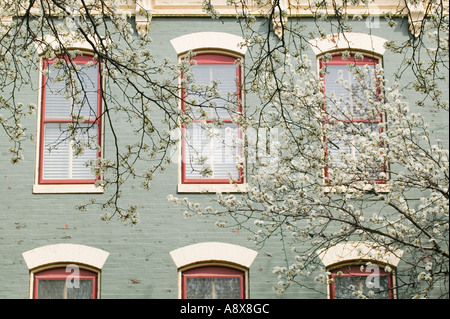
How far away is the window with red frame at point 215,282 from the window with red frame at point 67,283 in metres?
1.47

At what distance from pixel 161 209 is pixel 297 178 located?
7.38 ft

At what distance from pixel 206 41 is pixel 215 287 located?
4.07m

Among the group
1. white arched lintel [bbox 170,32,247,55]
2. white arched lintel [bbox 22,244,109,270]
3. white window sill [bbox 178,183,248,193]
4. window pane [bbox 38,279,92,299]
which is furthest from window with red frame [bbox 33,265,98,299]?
white arched lintel [bbox 170,32,247,55]

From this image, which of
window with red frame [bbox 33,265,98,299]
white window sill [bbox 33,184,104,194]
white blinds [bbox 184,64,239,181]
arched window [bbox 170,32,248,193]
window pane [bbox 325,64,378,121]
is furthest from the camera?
white blinds [bbox 184,64,239,181]

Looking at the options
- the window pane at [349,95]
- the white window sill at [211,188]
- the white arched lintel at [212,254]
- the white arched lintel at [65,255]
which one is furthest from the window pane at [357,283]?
the white arched lintel at [65,255]

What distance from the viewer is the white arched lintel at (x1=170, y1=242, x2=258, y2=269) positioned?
1065 cm

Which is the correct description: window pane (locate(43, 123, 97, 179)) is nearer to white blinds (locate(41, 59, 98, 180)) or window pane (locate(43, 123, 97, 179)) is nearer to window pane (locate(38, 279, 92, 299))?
white blinds (locate(41, 59, 98, 180))

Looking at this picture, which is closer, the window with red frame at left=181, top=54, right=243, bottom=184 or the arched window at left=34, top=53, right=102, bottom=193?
Result: the arched window at left=34, top=53, right=102, bottom=193

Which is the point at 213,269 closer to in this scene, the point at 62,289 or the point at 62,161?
the point at 62,289

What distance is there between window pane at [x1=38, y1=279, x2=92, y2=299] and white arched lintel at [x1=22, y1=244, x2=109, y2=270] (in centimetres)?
32

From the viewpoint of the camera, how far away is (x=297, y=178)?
33.2ft

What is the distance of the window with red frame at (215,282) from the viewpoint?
10758 mm

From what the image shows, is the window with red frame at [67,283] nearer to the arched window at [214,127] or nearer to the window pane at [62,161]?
the window pane at [62,161]

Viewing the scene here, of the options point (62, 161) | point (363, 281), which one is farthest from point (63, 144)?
point (363, 281)
